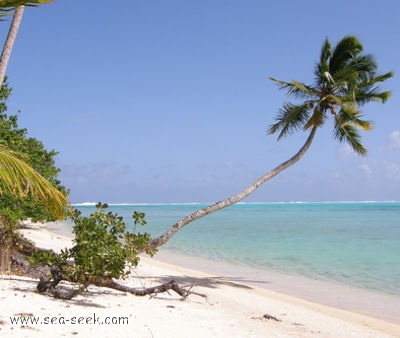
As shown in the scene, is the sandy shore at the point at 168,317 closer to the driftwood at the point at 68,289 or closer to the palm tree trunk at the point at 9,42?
the driftwood at the point at 68,289

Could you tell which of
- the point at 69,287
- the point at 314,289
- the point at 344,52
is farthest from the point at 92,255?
the point at 344,52

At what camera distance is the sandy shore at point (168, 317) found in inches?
228

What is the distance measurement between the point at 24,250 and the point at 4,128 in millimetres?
3048

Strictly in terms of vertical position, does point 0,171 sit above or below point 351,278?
above

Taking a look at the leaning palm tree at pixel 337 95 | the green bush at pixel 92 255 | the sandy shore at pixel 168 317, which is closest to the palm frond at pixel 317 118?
the leaning palm tree at pixel 337 95

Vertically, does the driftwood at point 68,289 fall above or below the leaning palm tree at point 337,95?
below

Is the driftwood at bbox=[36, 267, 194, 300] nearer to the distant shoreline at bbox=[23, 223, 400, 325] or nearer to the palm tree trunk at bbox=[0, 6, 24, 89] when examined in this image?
the palm tree trunk at bbox=[0, 6, 24, 89]

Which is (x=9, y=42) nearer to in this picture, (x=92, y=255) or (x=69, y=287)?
(x=92, y=255)

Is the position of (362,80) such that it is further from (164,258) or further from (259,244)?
(259,244)

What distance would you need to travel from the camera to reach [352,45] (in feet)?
45.9

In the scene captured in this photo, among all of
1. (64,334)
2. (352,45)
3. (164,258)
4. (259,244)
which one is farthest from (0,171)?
(259,244)

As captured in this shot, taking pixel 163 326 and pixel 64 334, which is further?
pixel 163 326

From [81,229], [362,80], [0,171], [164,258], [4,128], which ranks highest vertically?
[362,80]

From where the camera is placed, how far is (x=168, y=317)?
6891 mm
